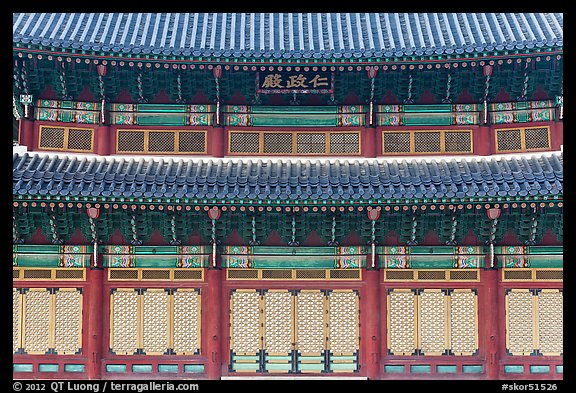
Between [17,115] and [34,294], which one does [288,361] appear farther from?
[17,115]

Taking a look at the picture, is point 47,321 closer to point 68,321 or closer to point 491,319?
point 68,321

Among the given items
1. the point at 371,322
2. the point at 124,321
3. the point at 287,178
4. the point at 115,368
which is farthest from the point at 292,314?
the point at 115,368

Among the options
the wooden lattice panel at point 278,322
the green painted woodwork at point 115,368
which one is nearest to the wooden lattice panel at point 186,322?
the green painted woodwork at point 115,368

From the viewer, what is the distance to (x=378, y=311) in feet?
49.9

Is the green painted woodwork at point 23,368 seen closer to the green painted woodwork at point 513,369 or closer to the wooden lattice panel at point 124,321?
the wooden lattice panel at point 124,321

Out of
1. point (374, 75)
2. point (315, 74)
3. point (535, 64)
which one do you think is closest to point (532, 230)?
point (535, 64)

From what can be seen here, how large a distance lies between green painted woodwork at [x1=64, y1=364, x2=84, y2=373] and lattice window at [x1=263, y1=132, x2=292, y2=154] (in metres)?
7.38

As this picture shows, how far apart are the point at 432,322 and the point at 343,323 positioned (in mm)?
2295

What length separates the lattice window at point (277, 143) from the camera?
1623cm

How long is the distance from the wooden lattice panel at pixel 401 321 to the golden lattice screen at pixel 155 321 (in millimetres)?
4969

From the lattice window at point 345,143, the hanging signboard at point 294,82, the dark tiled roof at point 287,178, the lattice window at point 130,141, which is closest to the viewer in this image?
the dark tiled roof at point 287,178

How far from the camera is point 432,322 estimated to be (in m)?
15.3

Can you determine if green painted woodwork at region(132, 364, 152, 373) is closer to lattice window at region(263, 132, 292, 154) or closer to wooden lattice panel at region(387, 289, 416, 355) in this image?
wooden lattice panel at region(387, 289, 416, 355)

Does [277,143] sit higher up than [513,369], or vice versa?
[277,143]
